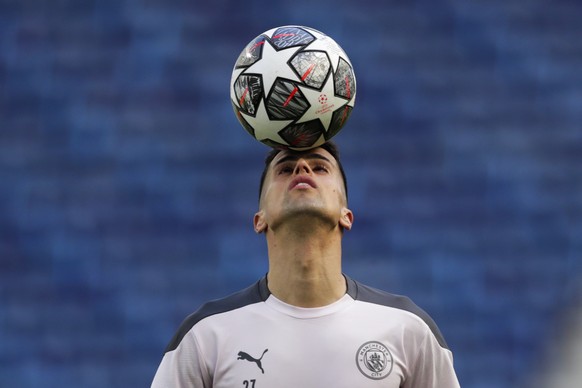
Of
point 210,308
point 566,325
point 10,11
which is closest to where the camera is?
point 210,308

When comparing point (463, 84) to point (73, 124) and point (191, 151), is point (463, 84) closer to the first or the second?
point (191, 151)

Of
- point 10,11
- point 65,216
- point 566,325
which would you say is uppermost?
point 10,11

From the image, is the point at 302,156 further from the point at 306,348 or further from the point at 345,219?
the point at 306,348

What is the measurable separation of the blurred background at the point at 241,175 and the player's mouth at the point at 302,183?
428 centimetres

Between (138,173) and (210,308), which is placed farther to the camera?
(138,173)

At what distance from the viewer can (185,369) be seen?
5344 millimetres

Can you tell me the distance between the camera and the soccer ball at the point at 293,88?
532 centimetres

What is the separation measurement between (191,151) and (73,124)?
0.97 m

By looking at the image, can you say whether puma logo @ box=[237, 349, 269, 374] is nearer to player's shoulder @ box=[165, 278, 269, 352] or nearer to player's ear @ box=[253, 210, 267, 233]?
player's shoulder @ box=[165, 278, 269, 352]

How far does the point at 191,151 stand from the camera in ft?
33.2

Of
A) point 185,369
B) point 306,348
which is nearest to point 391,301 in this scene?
point 306,348

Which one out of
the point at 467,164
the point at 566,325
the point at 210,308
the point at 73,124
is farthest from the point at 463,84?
the point at 210,308

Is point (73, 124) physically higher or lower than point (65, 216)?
higher

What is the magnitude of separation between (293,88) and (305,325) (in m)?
1.01
